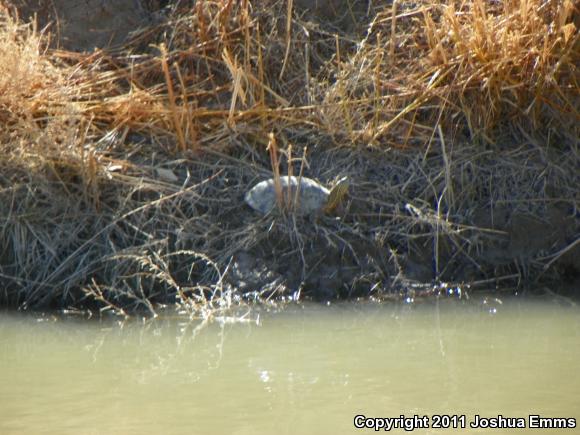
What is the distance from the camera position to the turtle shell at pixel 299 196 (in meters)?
5.25

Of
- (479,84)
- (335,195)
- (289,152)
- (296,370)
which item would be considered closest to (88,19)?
(289,152)

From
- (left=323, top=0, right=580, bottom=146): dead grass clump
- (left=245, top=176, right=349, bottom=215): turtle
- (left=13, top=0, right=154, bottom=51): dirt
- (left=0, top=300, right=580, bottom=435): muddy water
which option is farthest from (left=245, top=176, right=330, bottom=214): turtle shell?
(left=13, top=0, right=154, bottom=51): dirt

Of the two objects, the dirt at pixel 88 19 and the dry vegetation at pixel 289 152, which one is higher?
the dirt at pixel 88 19

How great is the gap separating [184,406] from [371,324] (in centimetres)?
124

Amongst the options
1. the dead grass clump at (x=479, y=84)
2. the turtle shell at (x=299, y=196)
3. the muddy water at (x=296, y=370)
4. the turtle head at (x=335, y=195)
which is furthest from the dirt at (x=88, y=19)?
the muddy water at (x=296, y=370)

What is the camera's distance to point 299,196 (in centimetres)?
526

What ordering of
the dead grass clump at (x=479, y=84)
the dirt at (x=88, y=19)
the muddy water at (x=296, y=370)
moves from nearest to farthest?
the muddy water at (x=296, y=370) < the dead grass clump at (x=479, y=84) < the dirt at (x=88, y=19)

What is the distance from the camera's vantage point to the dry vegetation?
5070 millimetres

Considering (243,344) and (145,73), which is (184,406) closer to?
(243,344)

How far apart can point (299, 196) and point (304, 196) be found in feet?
0.09

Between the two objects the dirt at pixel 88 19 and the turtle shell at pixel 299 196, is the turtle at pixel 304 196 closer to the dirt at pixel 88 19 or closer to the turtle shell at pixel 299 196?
the turtle shell at pixel 299 196

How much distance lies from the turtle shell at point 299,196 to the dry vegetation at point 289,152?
0.06m

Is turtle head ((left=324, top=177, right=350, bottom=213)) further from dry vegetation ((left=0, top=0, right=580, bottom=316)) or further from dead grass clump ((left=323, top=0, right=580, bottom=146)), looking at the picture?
dead grass clump ((left=323, top=0, right=580, bottom=146))

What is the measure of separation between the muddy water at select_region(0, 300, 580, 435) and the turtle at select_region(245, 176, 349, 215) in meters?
0.62
